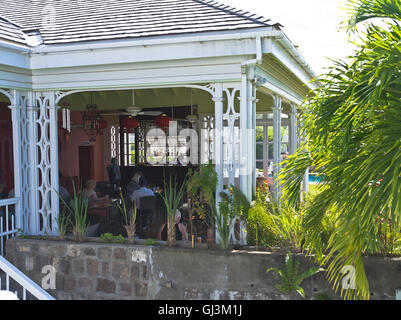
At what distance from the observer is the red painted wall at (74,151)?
12812 millimetres

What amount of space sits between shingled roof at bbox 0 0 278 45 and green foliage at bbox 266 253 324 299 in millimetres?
2994

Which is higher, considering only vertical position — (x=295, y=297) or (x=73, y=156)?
(x=73, y=156)

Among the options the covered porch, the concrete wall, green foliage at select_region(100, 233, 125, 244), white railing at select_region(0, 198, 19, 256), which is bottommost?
the concrete wall

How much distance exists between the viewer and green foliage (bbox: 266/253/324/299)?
521cm

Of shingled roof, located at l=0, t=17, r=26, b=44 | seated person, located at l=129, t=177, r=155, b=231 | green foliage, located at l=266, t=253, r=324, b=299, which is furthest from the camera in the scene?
seated person, located at l=129, t=177, r=155, b=231

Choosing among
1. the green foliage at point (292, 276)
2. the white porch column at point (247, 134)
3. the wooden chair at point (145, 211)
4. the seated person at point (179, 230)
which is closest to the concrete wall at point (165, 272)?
the green foliage at point (292, 276)

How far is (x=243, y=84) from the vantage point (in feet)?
19.3

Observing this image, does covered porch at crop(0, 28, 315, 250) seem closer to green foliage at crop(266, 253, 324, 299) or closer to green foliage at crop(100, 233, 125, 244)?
green foliage at crop(266, 253, 324, 299)

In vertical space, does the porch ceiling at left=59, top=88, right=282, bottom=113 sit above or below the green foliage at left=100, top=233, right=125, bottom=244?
above

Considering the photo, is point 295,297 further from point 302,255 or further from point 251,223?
point 251,223

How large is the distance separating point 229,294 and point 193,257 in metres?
0.65

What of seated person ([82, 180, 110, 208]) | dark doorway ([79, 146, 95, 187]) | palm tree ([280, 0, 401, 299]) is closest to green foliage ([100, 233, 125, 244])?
seated person ([82, 180, 110, 208])

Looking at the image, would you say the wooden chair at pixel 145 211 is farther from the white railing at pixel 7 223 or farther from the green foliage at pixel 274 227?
the green foliage at pixel 274 227

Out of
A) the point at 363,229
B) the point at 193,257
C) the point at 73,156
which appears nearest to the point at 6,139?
the point at 73,156
